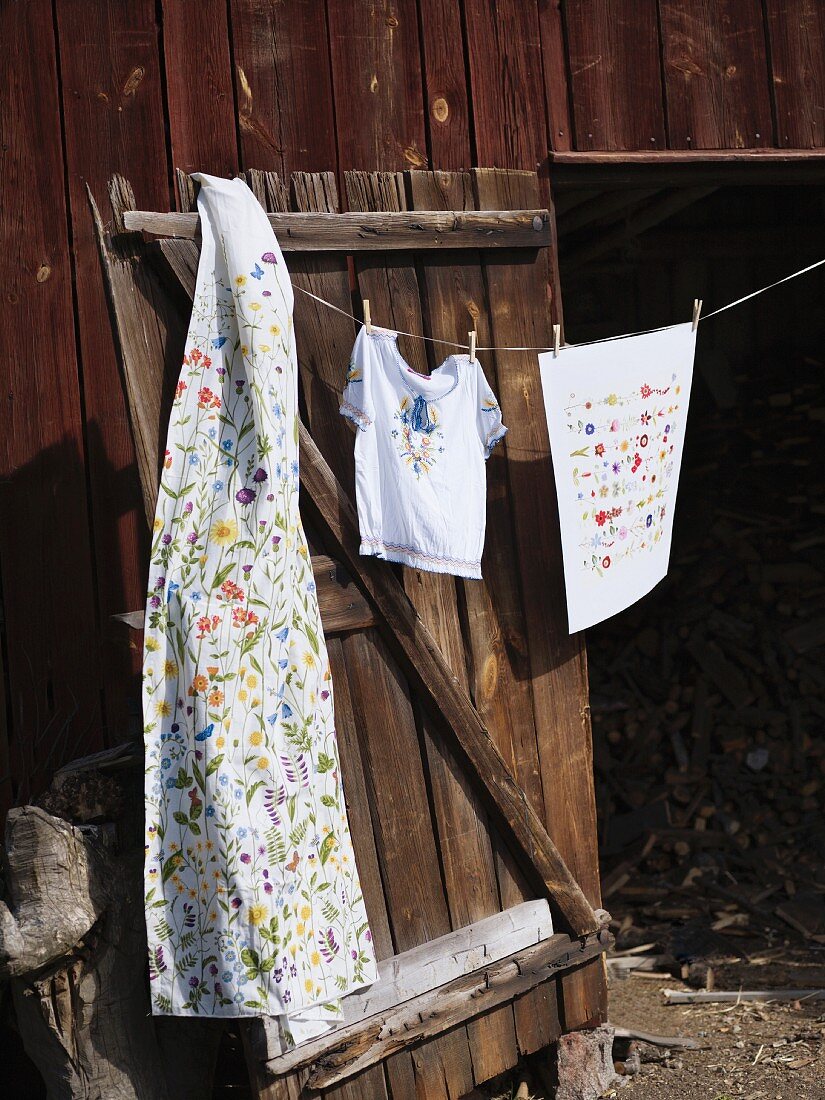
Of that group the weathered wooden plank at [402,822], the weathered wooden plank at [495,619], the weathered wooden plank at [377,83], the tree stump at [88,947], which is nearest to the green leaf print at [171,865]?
the tree stump at [88,947]

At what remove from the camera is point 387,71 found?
3504 millimetres

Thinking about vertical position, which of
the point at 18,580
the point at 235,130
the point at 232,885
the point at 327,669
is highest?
the point at 235,130

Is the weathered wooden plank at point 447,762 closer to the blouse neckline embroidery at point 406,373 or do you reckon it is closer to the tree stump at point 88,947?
the blouse neckline embroidery at point 406,373

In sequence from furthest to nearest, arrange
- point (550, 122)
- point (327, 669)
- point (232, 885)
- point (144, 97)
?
point (550, 122) → point (144, 97) → point (327, 669) → point (232, 885)

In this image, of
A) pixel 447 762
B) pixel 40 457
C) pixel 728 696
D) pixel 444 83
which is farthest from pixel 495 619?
pixel 728 696

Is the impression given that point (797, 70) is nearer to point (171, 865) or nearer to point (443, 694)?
point (443, 694)

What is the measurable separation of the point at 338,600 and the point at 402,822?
732 mm

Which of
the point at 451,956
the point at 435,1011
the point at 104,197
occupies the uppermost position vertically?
the point at 104,197

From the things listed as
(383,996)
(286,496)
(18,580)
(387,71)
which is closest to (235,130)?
(387,71)

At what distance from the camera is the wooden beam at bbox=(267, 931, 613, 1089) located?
3.03 metres

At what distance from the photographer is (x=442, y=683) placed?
3.37 metres

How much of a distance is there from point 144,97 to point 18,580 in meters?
1.60

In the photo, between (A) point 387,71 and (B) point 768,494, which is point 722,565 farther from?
(A) point 387,71

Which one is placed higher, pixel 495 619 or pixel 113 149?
pixel 113 149
